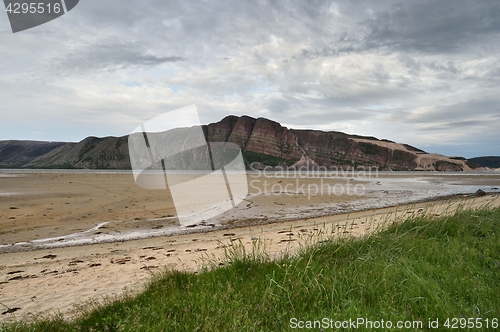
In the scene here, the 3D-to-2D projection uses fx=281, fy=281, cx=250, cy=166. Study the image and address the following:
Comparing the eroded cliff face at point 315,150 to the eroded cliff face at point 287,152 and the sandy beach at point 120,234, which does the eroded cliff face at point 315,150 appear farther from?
the sandy beach at point 120,234

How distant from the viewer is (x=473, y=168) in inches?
5891

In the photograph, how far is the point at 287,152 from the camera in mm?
175625

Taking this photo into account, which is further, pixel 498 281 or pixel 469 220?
pixel 469 220

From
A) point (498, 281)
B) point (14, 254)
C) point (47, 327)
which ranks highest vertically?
point (498, 281)

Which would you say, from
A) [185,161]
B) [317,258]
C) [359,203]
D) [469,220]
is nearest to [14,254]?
[317,258]

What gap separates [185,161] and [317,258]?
11568 centimetres

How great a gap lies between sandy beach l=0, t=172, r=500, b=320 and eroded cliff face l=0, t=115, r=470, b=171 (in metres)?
113

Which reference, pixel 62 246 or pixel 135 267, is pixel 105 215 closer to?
pixel 62 246

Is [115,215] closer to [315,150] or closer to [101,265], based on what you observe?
[101,265]

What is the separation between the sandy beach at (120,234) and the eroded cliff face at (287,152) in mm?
112682

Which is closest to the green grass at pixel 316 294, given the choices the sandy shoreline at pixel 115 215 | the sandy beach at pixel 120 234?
the sandy beach at pixel 120 234

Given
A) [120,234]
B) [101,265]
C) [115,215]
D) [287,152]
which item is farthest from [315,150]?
[101,265]

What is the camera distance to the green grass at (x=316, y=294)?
3480mm

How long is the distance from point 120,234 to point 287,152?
544 ft
